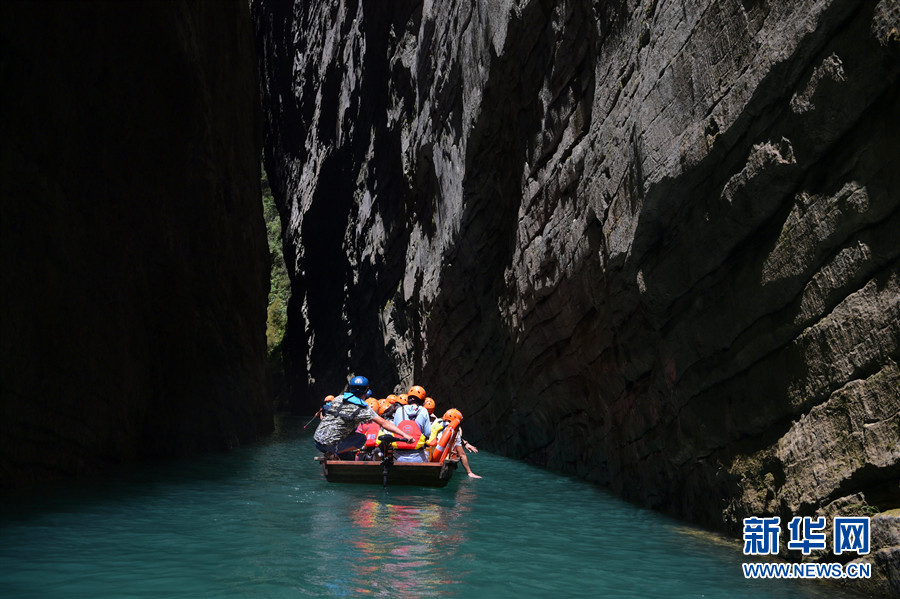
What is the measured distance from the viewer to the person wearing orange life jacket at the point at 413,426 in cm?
1292

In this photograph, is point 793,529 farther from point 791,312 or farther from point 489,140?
point 489,140

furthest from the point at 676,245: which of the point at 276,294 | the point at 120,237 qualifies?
the point at 276,294

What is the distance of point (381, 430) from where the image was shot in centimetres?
1323

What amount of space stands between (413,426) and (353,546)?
5.64 metres

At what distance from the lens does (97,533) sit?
8.14 metres

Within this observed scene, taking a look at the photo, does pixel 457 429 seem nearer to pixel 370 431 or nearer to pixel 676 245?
pixel 370 431

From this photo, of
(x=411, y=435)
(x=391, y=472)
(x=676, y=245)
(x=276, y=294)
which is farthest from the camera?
Answer: (x=276, y=294)

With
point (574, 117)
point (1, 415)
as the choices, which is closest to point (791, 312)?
point (574, 117)

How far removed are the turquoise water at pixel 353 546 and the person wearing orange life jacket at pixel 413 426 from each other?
2.43 feet

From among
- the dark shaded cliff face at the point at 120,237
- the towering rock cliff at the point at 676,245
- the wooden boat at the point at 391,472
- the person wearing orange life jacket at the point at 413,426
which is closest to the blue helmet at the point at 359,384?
the person wearing orange life jacket at the point at 413,426

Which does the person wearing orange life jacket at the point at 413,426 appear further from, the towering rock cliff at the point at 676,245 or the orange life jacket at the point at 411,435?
the towering rock cliff at the point at 676,245

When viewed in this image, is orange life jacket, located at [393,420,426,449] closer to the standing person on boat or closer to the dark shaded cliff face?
the standing person on boat

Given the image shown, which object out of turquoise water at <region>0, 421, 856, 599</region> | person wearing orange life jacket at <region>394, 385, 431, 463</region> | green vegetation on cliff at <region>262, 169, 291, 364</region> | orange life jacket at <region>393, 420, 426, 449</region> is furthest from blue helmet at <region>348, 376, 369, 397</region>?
green vegetation on cliff at <region>262, 169, 291, 364</region>

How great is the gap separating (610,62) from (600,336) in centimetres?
395
